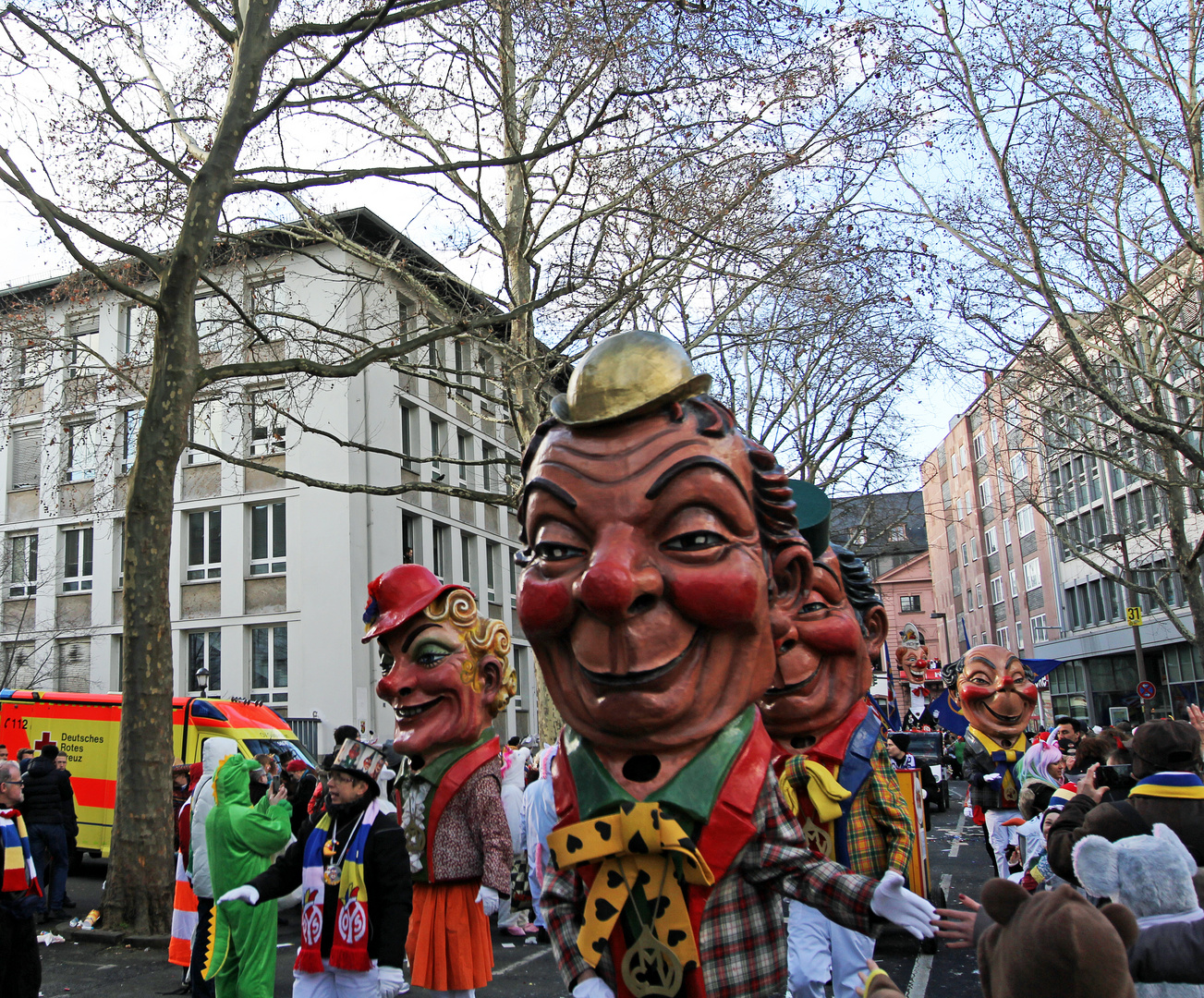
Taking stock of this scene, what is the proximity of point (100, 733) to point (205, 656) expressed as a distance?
29.3 ft

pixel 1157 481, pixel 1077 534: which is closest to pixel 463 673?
pixel 1157 481

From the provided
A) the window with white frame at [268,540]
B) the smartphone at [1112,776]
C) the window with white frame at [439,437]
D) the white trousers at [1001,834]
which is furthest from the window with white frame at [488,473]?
the smartphone at [1112,776]

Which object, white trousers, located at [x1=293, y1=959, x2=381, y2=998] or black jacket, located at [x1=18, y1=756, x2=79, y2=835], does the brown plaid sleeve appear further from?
black jacket, located at [x1=18, y1=756, x2=79, y2=835]

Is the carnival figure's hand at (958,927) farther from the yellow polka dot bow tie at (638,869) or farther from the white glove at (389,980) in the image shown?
the white glove at (389,980)

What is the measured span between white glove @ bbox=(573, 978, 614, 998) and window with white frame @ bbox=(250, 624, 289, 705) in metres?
19.0

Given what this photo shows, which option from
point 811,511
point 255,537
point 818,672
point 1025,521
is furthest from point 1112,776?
point 1025,521

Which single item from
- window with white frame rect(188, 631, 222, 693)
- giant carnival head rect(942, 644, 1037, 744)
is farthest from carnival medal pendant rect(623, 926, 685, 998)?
window with white frame rect(188, 631, 222, 693)

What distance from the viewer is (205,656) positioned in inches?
845

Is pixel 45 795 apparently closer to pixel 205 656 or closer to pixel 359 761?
pixel 359 761

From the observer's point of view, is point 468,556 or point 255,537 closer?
point 255,537

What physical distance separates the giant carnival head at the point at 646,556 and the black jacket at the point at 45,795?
31.3ft

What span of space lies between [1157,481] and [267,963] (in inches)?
483

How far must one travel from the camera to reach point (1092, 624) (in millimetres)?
34125

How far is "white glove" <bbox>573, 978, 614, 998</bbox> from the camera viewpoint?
2.60 m
